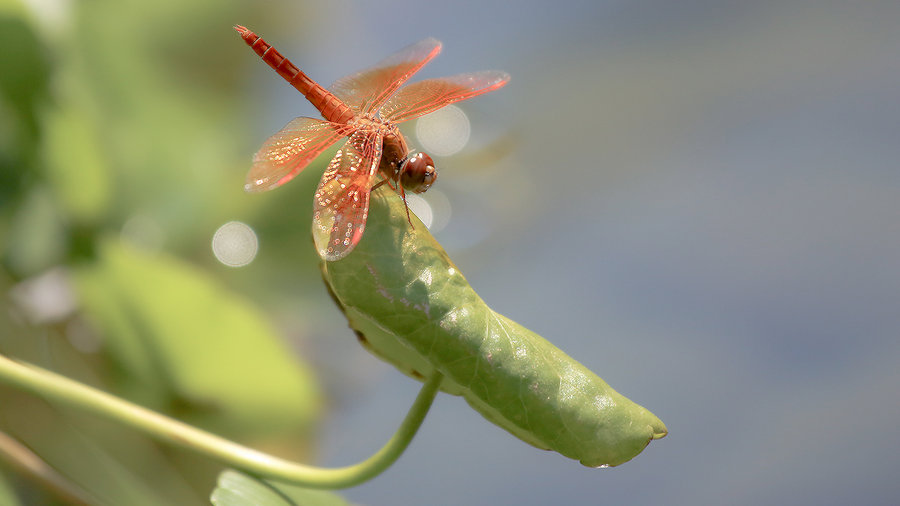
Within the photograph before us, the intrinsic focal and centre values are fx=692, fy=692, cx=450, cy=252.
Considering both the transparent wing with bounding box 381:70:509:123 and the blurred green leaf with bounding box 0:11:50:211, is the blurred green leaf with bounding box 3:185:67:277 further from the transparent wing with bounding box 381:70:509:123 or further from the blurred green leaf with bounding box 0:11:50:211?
the transparent wing with bounding box 381:70:509:123

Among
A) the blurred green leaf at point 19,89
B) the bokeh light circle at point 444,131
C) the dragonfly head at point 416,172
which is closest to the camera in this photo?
the dragonfly head at point 416,172

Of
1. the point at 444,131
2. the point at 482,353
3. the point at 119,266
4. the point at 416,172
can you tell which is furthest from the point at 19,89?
the point at 444,131

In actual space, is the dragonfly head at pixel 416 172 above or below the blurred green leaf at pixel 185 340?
above

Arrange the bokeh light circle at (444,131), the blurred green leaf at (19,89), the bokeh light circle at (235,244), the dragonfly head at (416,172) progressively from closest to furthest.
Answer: the dragonfly head at (416,172) < the blurred green leaf at (19,89) < the bokeh light circle at (235,244) < the bokeh light circle at (444,131)

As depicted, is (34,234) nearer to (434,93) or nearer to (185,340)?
(185,340)

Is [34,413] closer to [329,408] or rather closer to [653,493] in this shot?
[329,408]

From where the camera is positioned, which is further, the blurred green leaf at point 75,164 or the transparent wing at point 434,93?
the blurred green leaf at point 75,164

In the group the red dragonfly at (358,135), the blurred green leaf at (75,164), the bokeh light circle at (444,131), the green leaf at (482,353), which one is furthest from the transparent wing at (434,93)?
the bokeh light circle at (444,131)

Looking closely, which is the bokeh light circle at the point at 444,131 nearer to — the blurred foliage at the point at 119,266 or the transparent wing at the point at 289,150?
the blurred foliage at the point at 119,266
